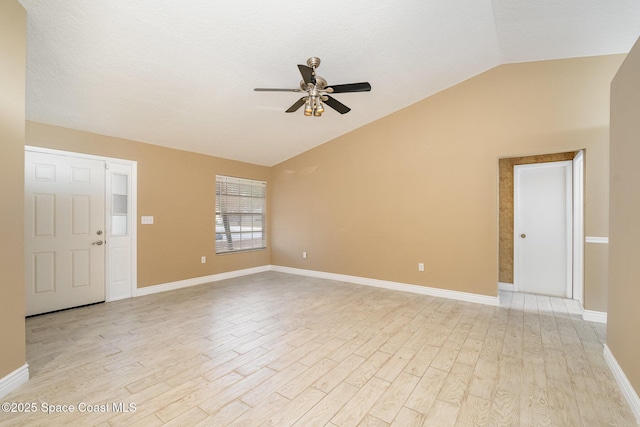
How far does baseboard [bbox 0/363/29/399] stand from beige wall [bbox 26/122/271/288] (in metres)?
2.36

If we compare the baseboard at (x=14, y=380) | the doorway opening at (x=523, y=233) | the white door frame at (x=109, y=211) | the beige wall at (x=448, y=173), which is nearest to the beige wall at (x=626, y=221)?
the beige wall at (x=448, y=173)

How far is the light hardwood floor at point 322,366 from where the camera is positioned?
5.77 feet

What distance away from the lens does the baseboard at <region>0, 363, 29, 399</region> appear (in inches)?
74.5

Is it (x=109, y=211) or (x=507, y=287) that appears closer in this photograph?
(x=109, y=211)

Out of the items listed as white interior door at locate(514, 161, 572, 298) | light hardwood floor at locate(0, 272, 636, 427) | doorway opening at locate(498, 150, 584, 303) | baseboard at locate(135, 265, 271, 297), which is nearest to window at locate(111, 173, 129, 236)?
baseboard at locate(135, 265, 271, 297)

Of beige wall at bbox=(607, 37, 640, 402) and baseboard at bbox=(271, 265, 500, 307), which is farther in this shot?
baseboard at bbox=(271, 265, 500, 307)

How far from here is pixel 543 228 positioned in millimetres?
4523

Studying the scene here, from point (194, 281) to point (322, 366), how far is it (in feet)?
11.7

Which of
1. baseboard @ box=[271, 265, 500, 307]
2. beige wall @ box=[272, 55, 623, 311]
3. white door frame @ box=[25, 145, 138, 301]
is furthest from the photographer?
baseboard @ box=[271, 265, 500, 307]

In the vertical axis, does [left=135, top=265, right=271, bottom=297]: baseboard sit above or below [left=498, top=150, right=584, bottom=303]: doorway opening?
below

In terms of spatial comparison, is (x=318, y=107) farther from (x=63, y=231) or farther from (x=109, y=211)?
(x=63, y=231)

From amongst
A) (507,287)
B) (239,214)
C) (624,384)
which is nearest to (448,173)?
(507,287)

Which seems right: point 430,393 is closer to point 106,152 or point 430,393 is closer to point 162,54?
point 162,54

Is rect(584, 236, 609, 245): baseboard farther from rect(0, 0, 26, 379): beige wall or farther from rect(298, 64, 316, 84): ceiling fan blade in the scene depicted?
rect(0, 0, 26, 379): beige wall
